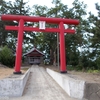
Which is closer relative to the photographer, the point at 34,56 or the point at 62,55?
the point at 62,55

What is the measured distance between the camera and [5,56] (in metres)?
25.3

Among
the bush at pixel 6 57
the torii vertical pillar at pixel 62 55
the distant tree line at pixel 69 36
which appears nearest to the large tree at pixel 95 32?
the distant tree line at pixel 69 36

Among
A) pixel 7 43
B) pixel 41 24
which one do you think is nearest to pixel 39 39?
pixel 7 43

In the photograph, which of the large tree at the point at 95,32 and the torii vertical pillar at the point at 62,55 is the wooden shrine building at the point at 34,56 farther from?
the torii vertical pillar at the point at 62,55

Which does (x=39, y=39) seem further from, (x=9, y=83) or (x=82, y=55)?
(x=9, y=83)

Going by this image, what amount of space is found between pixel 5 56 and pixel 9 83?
20207 mm

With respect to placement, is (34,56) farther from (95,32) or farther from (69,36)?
(95,32)

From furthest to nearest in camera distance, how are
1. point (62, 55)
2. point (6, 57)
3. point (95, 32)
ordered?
point (6, 57), point (95, 32), point (62, 55)

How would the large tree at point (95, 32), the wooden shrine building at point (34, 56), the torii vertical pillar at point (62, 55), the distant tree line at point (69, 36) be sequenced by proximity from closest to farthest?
the torii vertical pillar at point (62, 55) < the large tree at point (95, 32) < the distant tree line at point (69, 36) < the wooden shrine building at point (34, 56)

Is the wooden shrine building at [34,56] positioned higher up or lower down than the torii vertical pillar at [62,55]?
higher up

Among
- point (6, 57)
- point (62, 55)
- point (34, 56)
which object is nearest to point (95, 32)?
point (62, 55)

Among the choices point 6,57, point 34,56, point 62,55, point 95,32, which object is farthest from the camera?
point 34,56

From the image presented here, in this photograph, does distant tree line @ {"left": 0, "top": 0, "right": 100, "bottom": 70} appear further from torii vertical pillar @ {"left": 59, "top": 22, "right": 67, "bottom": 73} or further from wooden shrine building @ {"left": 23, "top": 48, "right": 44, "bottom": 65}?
torii vertical pillar @ {"left": 59, "top": 22, "right": 67, "bottom": 73}

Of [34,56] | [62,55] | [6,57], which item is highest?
[34,56]
